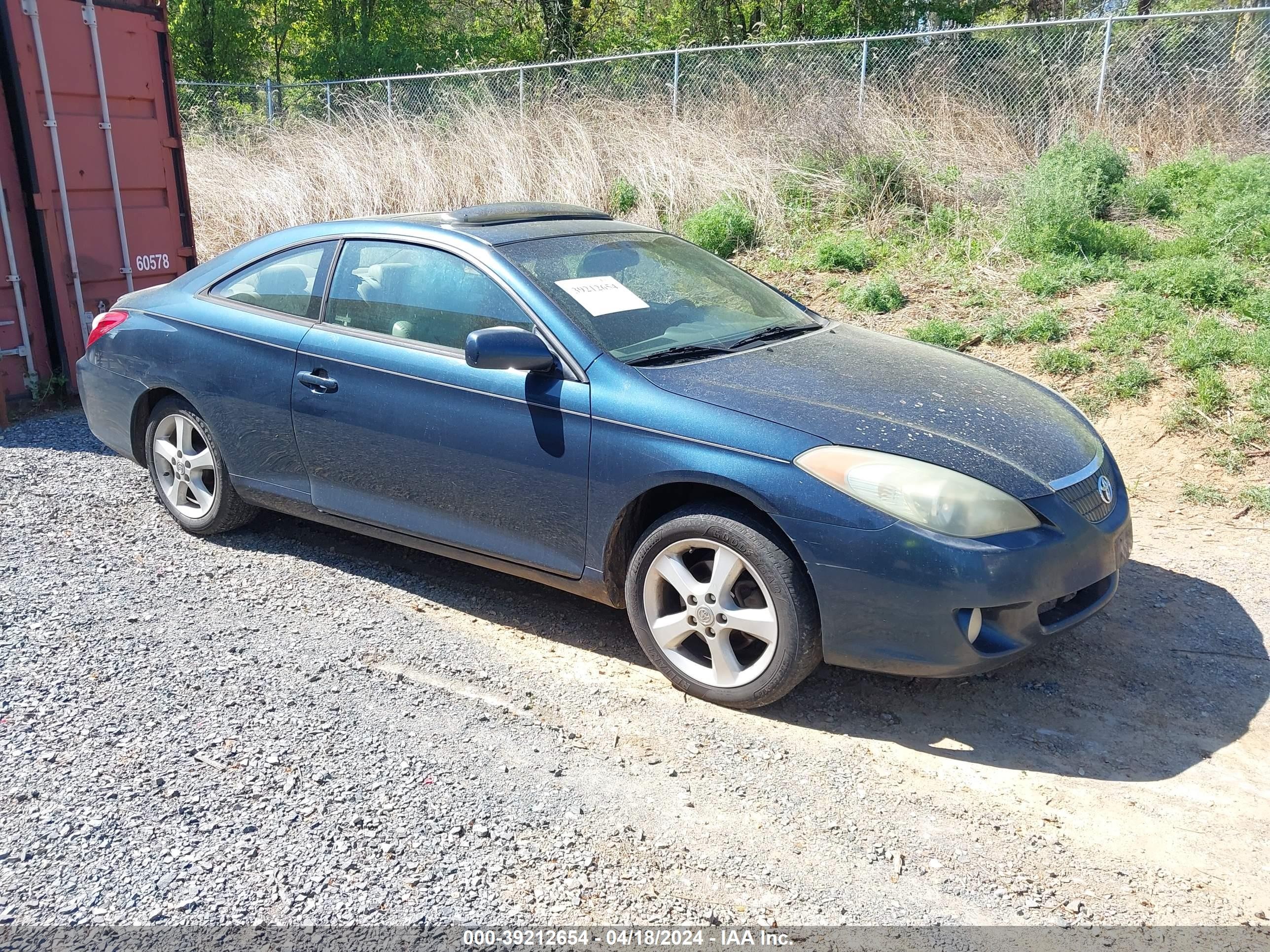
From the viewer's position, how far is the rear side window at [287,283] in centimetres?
464

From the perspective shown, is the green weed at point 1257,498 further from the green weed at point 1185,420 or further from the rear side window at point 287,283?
the rear side window at point 287,283

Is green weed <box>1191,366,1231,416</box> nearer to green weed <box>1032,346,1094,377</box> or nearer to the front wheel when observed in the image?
green weed <box>1032,346,1094,377</box>

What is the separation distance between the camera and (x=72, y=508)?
560 centimetres

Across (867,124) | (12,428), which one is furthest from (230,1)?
(12,428)

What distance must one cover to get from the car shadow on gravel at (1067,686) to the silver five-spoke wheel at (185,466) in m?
1.02

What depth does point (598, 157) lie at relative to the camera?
12.2m

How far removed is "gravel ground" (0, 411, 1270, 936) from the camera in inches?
107

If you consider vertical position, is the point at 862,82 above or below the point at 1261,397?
above

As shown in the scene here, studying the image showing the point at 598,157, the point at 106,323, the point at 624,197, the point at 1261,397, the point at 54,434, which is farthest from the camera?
the point at 598,157

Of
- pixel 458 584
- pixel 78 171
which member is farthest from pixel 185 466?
pixel 78 171

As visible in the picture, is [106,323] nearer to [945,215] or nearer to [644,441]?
[644,441]

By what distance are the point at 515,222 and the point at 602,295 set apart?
0.79 m

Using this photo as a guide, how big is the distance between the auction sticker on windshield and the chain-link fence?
8.37m

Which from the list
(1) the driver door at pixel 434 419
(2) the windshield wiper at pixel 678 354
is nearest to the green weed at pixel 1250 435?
(2) the windshield wiper at pixel 678 354
